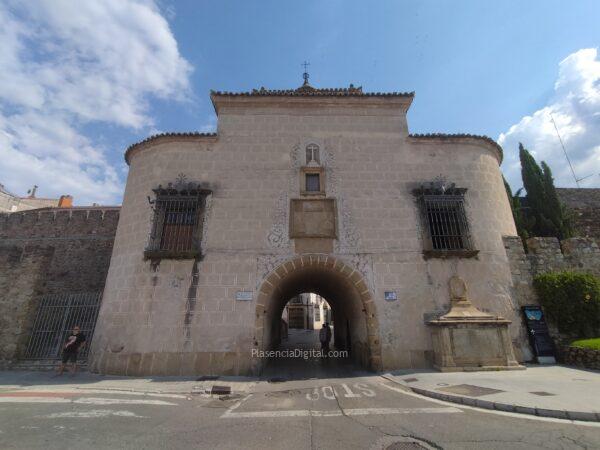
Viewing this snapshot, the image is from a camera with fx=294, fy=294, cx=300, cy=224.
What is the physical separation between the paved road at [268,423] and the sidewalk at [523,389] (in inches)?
13.8

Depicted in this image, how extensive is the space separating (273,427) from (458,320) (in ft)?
22.3

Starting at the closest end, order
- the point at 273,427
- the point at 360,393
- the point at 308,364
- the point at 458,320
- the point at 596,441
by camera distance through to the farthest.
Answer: the point at 596,441 → the point at 273,427 → the point at 360,393 → the point at 458,320 → the point at 308,364

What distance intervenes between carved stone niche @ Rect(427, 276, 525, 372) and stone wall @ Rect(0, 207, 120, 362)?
14115 mm

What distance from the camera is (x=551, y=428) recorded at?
14.0ft

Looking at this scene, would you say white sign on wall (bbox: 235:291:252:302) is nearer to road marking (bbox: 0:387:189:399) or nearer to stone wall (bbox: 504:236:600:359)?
road marking (bbox: 0:387:189:399)

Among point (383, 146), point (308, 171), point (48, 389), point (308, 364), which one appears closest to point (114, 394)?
point (48, 389)

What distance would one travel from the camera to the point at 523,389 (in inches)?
242

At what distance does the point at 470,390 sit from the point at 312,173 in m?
8.20

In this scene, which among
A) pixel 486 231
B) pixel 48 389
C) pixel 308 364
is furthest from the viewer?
pixel 308 364

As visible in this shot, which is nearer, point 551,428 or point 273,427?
point 551,428

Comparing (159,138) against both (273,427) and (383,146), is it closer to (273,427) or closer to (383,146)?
(383,146)

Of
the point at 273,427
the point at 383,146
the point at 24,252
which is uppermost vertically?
the point at 383,146

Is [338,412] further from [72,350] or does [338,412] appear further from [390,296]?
[72,350]

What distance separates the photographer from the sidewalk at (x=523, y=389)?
16.0ft
